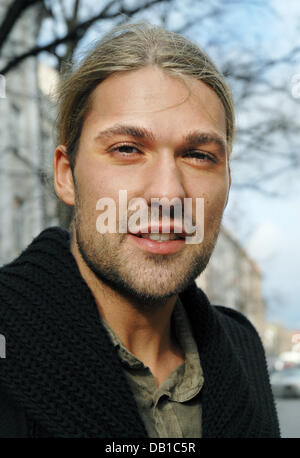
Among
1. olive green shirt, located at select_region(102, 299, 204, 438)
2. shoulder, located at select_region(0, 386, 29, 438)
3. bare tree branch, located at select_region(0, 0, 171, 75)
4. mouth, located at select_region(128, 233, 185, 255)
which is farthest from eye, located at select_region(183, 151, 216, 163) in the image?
bare tree branch, located at select_region(0, 0, 171, 75)

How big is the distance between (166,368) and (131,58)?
1.04 metres

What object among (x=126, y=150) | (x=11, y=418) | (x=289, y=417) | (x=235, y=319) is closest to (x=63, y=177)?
(x=126, y=150)

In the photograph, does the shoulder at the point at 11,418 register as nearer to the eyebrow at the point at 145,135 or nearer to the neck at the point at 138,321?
the neck at the point at 138,321

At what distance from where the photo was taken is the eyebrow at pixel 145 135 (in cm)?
182

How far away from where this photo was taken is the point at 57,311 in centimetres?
177

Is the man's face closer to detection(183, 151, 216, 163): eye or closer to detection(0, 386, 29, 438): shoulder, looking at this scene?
detection(183, 151, 216, 163): eye

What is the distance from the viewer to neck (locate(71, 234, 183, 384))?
195 centimetres

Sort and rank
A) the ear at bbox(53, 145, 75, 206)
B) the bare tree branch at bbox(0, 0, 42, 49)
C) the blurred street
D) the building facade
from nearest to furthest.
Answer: the ear at bbox(53, 145, 75, 206) → the bare tree branch at bbox(0, 0, 42, 49) → the blurred street → the building facade

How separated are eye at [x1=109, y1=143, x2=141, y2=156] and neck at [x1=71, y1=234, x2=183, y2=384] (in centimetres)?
40

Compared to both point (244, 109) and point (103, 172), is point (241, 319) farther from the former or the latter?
point (244, 109)

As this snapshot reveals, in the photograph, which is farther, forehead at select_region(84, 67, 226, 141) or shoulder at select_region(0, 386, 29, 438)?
forehead at select_region(84, 67, 226, 141)

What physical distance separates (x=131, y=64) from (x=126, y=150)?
308 millimetres

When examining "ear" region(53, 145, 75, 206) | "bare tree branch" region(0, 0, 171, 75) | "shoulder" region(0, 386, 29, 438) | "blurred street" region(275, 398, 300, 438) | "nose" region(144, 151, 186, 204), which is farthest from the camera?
"blurred street" region(275, 398, 300, 438)
